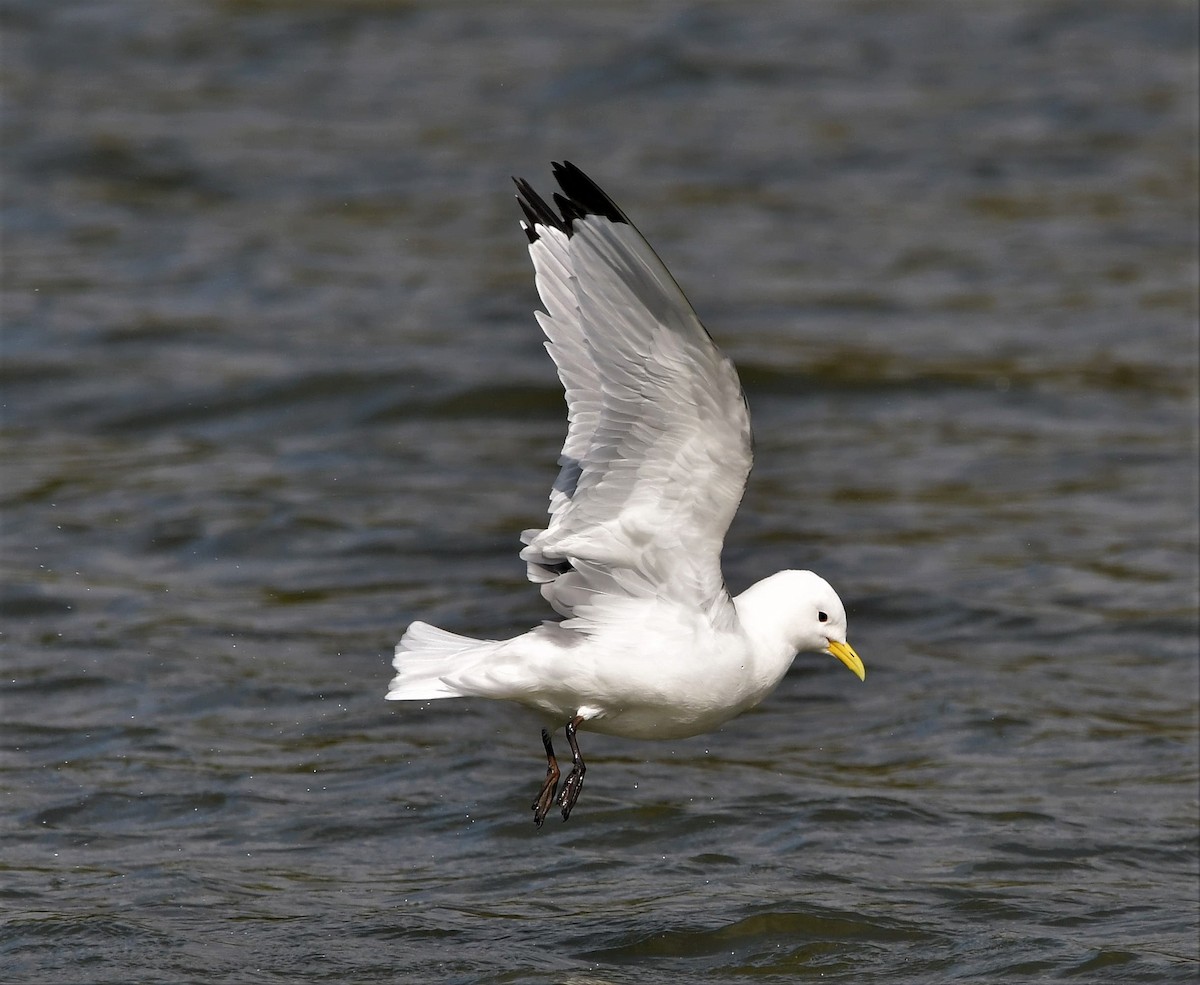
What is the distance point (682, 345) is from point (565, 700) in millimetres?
1280

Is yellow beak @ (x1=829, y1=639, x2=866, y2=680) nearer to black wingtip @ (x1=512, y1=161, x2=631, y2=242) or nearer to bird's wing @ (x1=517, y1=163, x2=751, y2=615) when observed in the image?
bird's wing @ (x1=517, y1=163, x2=751, y2=615)

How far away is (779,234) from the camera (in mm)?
15648

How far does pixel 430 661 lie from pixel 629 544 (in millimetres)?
716

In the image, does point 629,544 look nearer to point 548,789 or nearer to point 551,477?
point 548,789

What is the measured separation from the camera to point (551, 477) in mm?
11758

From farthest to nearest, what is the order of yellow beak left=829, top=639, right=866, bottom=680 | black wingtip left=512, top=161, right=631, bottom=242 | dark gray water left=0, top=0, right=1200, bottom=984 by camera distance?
dark gray water left=0, top=0, right=1200, bottom=984 < yellow beak left=829, top=639, right=866, bottom=680 < black wingtip left=512, top=161, right=631, bottom=242

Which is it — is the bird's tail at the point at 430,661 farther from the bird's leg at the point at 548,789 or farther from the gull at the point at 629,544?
the bird's leg at the point at 548,789

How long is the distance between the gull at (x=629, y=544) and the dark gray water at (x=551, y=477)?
3.79 feet

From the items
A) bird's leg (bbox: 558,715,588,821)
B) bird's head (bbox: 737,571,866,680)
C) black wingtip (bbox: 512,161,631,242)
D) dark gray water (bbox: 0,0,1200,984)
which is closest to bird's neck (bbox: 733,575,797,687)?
bird's head (bbox: 737,571,866,680)

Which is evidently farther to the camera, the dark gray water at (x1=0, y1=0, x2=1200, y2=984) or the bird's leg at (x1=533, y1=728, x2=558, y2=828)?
the dark gray water at (x1=0, y1=0, x2=1200, y2=984)

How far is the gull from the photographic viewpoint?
564 centimetres

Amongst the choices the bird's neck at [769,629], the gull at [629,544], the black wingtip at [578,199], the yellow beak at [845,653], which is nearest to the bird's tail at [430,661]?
the gull at [629,544]

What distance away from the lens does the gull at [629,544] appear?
564cm

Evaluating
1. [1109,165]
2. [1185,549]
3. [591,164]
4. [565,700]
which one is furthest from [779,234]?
[565,700]
